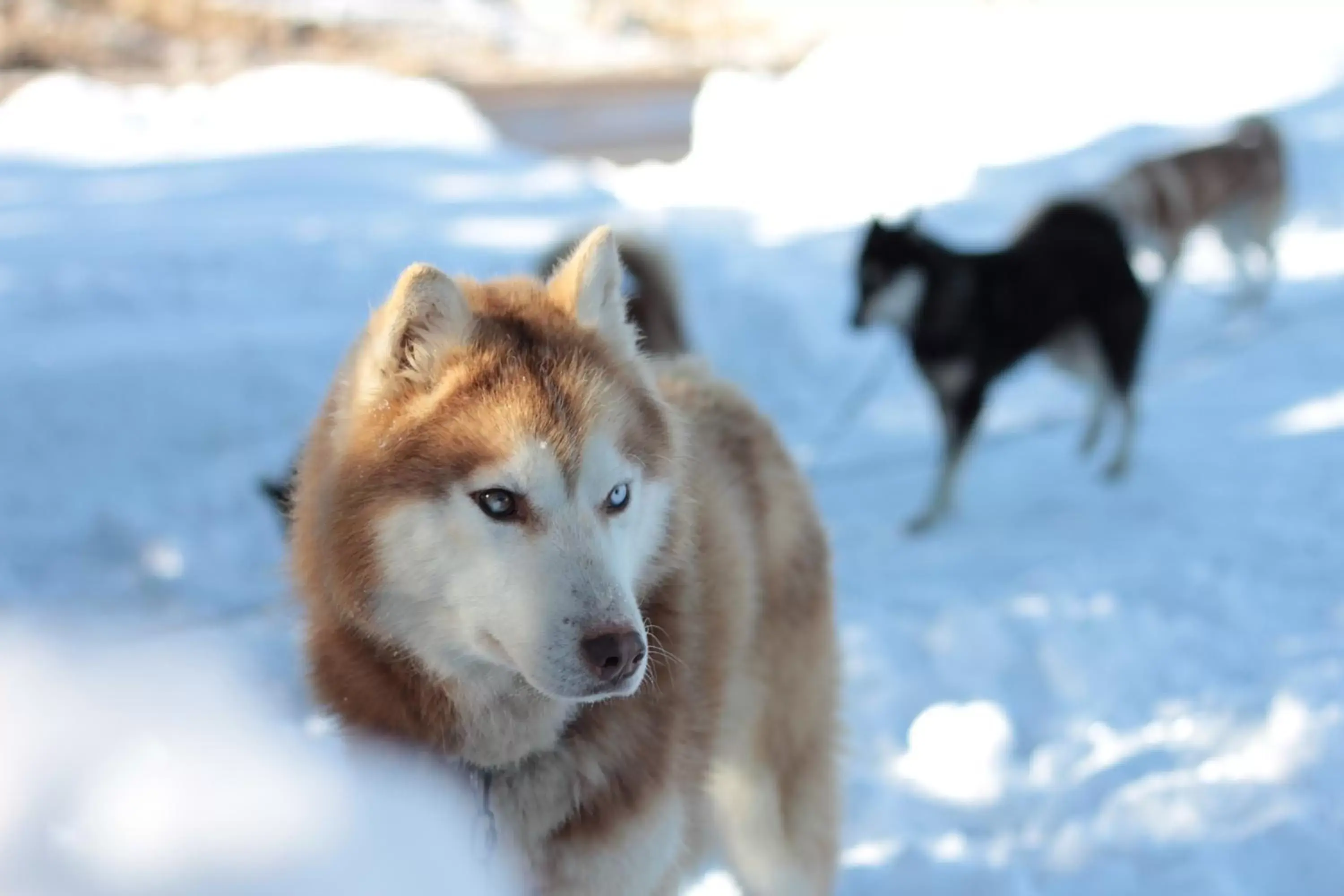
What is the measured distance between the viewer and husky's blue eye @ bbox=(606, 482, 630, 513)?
1799mm

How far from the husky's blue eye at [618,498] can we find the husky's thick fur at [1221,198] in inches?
223

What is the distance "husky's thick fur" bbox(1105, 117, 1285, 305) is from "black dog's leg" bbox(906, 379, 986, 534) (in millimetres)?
2025

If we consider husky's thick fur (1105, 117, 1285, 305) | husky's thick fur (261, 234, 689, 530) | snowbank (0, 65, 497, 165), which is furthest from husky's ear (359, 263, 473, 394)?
snowbank (0, 65, 497, 165)

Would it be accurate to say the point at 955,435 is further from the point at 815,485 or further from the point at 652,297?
the point at 652,297

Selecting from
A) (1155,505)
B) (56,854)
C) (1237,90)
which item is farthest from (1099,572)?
(1237,90)

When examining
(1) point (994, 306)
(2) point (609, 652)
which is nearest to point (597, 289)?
(2) point (609, 652)

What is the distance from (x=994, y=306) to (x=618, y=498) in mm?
4065

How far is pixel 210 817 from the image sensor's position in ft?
6.32

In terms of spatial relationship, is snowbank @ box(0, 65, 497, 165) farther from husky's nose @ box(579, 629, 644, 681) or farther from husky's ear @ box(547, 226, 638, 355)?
husky's nose @ box(579, 629, 644, 681)

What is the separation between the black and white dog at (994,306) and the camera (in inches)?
215

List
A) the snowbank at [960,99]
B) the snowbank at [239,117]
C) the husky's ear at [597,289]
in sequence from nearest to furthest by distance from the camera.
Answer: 1. the husky's ear at [597,289]
2. the snowbank at [239,117]
3. the snowbank at [960,99]

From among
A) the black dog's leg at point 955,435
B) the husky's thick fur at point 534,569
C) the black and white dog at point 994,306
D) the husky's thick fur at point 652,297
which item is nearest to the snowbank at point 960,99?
the black and white dog at point 994,306

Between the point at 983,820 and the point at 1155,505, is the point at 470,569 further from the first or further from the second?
the point at 1155,505

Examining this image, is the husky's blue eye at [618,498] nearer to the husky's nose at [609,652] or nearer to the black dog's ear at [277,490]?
the husky's nose at [609,652]
